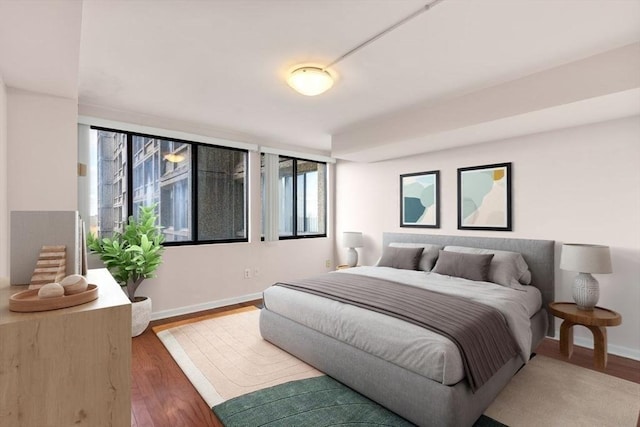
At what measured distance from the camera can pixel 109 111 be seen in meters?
3.47

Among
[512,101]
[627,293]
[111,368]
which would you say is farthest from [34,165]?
[627,293]

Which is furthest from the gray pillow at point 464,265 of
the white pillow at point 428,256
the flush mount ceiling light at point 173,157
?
the flush mount ceiling light at point 173,157

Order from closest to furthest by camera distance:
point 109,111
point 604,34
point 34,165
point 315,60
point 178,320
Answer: point 604,34 → point 315,60 → point 34,165 → point 109,111 → point 178,320

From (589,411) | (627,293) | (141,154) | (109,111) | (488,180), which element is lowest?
(589,411)

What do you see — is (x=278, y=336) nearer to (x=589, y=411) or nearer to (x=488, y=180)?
(x=589, y=411)

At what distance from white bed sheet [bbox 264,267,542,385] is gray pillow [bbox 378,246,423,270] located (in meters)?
0.38

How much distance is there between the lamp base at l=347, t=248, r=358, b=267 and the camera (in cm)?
505

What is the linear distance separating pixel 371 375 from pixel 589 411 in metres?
1.45

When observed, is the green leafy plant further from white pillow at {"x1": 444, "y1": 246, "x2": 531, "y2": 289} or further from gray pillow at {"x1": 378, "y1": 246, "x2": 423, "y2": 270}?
white pillow at {"x1": 444, "y1": 246, "x2": 531, "y2": 289}

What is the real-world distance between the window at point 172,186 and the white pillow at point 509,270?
327cm

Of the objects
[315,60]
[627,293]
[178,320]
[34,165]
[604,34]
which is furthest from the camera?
[178,320]

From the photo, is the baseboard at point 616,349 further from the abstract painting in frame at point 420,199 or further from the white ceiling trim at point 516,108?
the white ceiling trim at point 516,108

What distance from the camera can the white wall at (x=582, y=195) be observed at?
2844 mm

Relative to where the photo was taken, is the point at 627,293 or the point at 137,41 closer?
the point at 137,41
